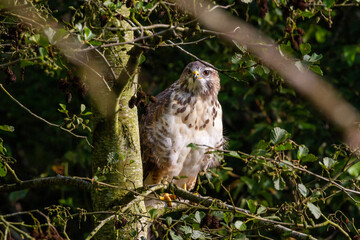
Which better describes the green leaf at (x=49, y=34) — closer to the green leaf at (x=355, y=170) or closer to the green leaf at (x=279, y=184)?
the green leaf at (x=279, y=184)

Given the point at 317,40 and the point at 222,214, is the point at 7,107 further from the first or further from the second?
the point at 222,214

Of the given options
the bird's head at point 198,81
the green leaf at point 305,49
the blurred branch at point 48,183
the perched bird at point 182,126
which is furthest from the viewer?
the bird's head at point 198,81

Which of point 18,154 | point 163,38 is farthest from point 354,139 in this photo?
point 18,154

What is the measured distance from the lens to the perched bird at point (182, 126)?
448 cm

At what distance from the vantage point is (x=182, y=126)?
176 inches

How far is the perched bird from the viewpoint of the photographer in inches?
176

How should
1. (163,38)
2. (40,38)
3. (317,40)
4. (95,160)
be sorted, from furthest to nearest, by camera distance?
(317,40), (95,160), (163,38), (40,38)

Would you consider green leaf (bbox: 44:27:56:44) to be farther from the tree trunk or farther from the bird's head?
the bird's head

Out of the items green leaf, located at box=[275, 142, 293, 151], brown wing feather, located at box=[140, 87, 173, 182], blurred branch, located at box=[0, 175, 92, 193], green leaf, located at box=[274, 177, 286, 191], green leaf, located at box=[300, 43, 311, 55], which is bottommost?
brown wing feather, located at box=[140, 87, 173, 182]

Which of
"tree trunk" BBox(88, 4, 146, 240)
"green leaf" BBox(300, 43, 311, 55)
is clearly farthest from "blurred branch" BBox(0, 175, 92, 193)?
"green leaf" BBox(300, 43, 311, 55)

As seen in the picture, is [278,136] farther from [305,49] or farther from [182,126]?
[182,126]

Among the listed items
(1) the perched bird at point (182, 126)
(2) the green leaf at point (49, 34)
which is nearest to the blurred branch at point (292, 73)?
(2) the green leaf at point (49, 34)

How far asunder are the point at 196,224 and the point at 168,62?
3.62 metres

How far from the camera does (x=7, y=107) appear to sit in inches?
235
